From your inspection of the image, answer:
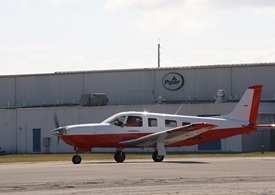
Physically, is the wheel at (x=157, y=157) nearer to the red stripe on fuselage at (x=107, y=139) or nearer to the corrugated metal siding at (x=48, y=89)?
the red stripe on fuselage at (x=107, y=139)

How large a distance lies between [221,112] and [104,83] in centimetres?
1514

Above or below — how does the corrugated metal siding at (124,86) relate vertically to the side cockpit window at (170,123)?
above

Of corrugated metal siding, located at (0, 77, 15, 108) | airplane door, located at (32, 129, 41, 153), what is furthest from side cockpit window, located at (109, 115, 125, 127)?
corrugated metal siding, located at (0, 77, 15, 108)

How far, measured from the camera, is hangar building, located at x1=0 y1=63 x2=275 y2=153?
60812mm

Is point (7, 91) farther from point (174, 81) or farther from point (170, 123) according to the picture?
point (170, 123)

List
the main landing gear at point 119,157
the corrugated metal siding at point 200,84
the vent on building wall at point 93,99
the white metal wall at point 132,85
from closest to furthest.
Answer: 1. the main landing gear at point 119,157
2. the vent on building wall at point 93,99
3. the white metal wall at point 132,85
4. the corrugated metal siding at point 200,84

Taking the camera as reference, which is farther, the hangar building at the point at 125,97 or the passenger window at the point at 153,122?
the hangar building at the point at 125,97

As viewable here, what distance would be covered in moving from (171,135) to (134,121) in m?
1.88

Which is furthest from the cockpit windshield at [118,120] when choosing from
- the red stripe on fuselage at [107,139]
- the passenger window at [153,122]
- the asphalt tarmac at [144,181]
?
the asphalt tarmac at [144,181]

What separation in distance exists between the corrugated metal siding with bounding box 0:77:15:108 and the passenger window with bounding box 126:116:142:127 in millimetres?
38393

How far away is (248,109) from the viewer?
4112 cm

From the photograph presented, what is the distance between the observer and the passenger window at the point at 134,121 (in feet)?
124

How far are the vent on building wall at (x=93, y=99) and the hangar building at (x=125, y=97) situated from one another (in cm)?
15

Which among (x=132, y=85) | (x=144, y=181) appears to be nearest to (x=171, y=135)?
(x=144, y=181)
